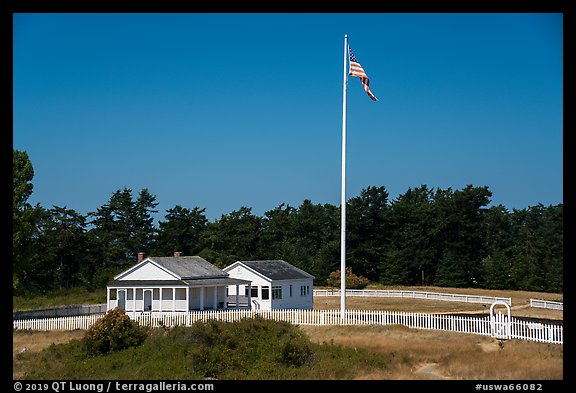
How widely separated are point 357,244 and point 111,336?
2423 inches

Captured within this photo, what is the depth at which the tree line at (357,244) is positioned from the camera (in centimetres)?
8462

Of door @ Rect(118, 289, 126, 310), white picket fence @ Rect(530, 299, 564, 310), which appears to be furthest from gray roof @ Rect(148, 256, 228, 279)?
white picket fence @ Rect(530, 299, 564, 310)

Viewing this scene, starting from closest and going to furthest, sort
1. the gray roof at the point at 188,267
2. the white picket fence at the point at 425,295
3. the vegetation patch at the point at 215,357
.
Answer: the vegetation patch at the point at 215,357 < the gray roof at the point at 188,267 < the white picket fence at the point at 425,295

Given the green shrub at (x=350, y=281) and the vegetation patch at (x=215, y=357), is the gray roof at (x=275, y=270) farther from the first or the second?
the green shrub at (x=350, y=281)

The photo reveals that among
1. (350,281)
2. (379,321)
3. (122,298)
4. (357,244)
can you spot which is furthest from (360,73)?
(357,244)

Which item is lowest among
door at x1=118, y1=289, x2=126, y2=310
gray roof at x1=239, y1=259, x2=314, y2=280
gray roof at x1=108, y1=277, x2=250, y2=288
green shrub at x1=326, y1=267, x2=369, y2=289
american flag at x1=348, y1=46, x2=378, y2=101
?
green shrub at x1=326, y1=267, x2=369, y2=289

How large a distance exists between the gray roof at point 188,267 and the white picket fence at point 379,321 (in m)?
5.87

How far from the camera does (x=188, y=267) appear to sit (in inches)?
2035

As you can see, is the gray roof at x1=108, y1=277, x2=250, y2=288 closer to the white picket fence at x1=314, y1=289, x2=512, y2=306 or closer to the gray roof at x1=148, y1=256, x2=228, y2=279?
the gray roof at x1=148, y1=256, x2=228, y2=279

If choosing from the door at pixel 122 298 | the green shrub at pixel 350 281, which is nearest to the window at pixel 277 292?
the door at pixel 122 298

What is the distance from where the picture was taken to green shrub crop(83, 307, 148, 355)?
118 ft

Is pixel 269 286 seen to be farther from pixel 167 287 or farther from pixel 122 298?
pixel 122 298

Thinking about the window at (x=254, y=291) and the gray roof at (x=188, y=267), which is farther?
the window at (x=254, y=291)

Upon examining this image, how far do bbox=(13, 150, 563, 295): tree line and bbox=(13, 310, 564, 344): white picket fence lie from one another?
36.3 meters
